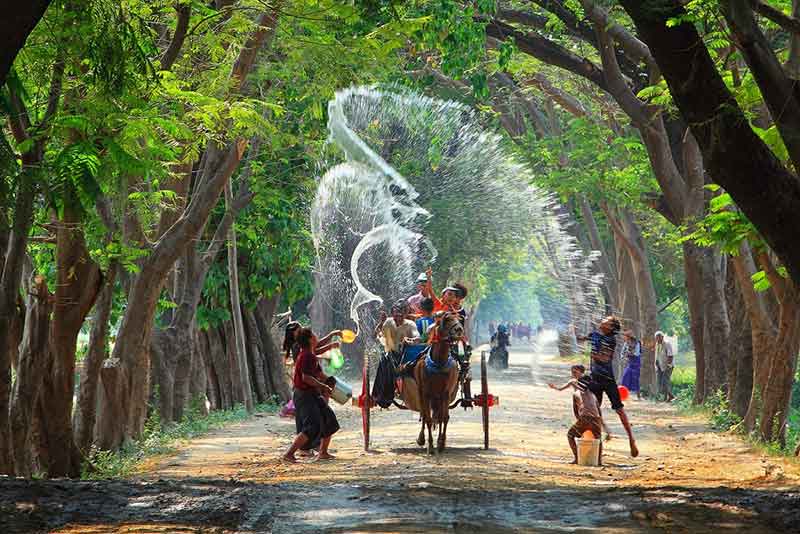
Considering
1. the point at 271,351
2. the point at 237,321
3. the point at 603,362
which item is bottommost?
the point at 603,362

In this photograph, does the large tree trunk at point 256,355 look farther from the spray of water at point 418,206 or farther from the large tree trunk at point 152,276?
the large tree trunk at point 152,276

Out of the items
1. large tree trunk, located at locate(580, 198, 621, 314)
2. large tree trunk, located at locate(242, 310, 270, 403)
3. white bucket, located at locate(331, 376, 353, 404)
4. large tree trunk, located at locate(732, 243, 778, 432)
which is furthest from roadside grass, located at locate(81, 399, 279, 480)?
large tree trunk, located at locate(580, 198, 621, 314)

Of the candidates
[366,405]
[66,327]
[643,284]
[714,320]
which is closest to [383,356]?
[366,405]

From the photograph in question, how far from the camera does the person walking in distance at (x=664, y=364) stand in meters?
34.1

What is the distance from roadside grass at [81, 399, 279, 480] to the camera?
1661 centimetres

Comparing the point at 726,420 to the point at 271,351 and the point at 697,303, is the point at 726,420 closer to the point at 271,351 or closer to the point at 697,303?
the point at 697,303

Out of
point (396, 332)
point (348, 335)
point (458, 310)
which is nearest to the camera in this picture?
point (348, 335)

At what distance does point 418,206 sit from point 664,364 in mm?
10124

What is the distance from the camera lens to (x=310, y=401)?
16562 mm

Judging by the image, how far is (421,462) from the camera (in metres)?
15.9

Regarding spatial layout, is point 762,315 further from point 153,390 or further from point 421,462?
point 153,390

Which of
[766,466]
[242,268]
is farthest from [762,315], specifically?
[242,268]

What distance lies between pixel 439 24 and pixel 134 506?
11986 mm

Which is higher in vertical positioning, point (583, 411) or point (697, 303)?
point (697, 303)
